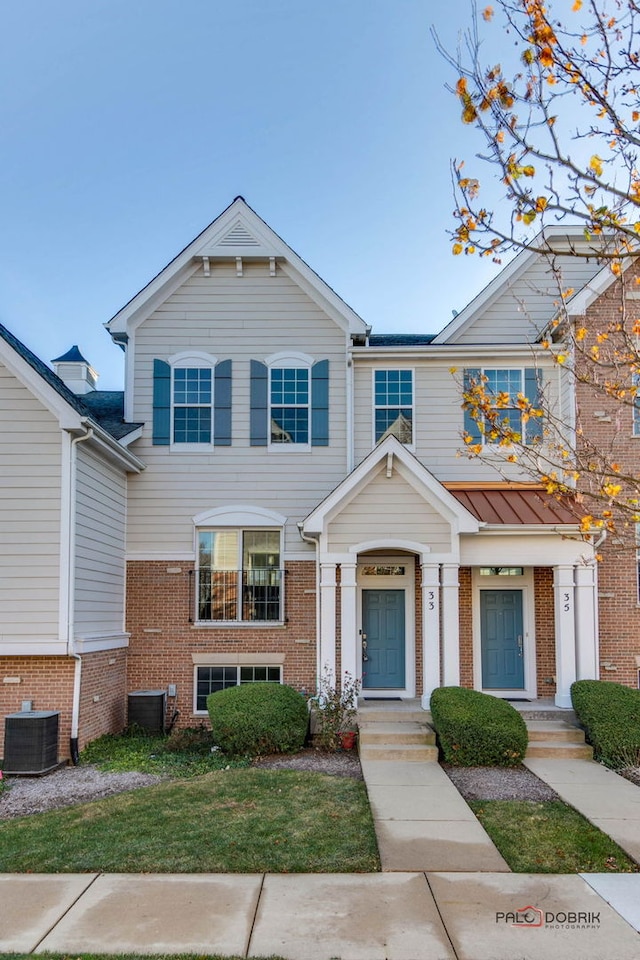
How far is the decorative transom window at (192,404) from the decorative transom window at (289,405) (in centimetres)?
121

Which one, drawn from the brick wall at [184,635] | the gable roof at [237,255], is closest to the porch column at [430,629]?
the brick wall at [184,635]

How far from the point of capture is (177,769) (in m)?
9.60

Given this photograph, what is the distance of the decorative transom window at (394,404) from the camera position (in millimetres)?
13781

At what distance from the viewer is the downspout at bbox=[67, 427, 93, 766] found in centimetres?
1020

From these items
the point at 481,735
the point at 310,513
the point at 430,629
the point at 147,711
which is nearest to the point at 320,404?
the point at 310,513

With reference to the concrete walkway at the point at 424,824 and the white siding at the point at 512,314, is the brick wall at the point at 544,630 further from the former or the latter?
the white siding at the point at 512,314

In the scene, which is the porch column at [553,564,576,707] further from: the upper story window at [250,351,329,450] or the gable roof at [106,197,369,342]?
the gable roof at [106,197,369,342]

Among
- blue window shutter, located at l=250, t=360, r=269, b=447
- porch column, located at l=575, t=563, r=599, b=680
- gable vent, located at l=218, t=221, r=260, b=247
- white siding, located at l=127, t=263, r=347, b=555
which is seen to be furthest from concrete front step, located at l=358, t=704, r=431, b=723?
gable vent, located at l=218, t=221, r=260, b=247

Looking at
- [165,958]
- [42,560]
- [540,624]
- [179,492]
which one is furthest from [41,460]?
[540,624]

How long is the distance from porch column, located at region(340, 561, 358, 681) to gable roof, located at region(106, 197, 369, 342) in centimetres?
472

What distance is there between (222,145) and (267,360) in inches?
181

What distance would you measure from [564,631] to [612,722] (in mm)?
1987

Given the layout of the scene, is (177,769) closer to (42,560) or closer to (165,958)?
(42,560)

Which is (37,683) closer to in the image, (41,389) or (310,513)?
(41,389)
